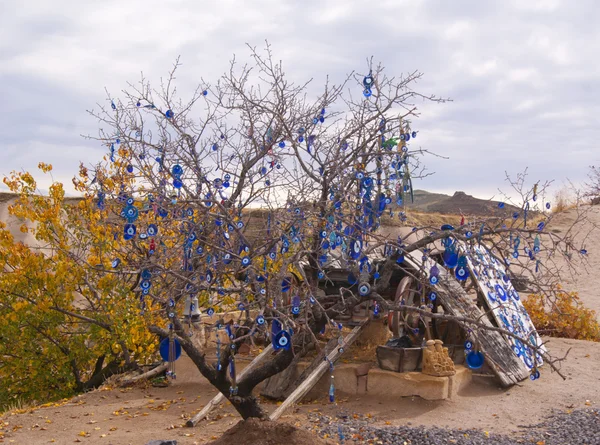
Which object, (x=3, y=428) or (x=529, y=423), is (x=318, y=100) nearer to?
(x=529, y=423)

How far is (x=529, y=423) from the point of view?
6543mm

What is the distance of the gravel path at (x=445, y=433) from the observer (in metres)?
5.80

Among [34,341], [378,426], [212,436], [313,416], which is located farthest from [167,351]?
[34,341]

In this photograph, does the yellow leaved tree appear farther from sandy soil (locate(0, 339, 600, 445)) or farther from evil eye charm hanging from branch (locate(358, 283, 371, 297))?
evil eye charm hanging from branch (locate(358, 283, 371, 297))

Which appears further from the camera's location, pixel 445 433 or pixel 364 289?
pixel 445 433

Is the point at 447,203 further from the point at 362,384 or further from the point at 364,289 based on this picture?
the point at 364,289

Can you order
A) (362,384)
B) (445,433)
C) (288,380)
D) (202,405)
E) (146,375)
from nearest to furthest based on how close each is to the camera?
(445,433) < (202,405) < (362,384) < (288,380) < (146,375)

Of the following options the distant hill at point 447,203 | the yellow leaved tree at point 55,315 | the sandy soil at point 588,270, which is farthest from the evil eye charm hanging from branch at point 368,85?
the sandy soil at point 588,270

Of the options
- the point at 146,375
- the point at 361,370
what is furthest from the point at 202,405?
the point at 361,370

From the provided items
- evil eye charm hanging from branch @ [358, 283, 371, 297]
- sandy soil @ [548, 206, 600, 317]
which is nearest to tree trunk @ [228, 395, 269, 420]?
evil eye charm hanging from branch @ [358, 283, 371, 297]

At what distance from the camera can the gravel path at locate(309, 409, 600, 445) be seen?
580cm

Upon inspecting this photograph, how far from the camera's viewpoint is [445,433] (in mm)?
6035

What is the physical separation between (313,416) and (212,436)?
3.72 feet

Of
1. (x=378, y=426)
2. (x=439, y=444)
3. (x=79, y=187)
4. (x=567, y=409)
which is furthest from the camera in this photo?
(x=79, y=187)
